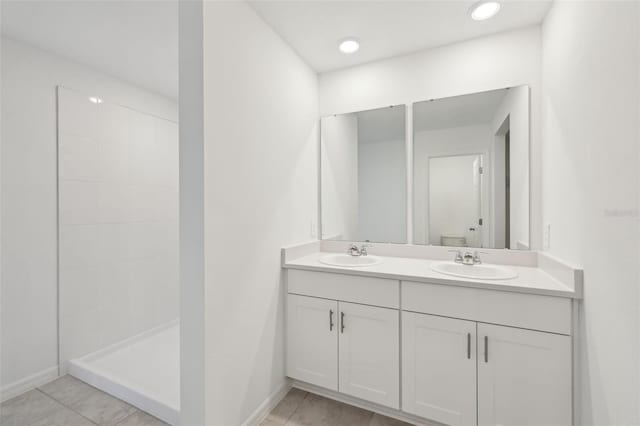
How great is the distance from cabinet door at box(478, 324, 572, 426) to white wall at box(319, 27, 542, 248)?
28.1 inches

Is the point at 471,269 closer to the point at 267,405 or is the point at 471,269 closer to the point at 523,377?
the point at 523,377

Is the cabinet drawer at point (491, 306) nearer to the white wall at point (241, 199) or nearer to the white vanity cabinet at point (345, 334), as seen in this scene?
the white vanity cabinet at point (345, 334)

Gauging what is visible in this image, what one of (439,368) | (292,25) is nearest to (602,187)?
(439,368)

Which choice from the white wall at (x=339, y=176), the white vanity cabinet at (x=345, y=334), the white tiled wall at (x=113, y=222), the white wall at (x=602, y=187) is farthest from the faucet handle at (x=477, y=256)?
the white tiled wall at (x=113, y=222)

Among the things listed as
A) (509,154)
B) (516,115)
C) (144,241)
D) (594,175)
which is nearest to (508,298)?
(594,175)

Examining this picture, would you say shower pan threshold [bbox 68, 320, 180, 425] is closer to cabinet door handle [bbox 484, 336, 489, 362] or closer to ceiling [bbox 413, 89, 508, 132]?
cabinet door handle [bbox 484, 336, 489, 362]

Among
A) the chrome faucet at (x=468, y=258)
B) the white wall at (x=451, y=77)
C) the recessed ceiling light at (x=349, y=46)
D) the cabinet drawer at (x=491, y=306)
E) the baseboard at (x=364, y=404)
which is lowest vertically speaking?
the baseboard at (x=364, y=404)

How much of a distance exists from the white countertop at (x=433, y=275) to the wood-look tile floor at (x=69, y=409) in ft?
4.29

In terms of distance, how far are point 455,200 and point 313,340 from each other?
1414 millimetres

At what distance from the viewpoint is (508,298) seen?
137cm

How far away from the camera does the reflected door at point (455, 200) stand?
199cm

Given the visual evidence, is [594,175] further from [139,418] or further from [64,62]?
[64,62]

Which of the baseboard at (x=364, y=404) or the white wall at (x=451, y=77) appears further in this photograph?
the white wall at (x=451, y=77)

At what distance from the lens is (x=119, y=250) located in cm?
250
